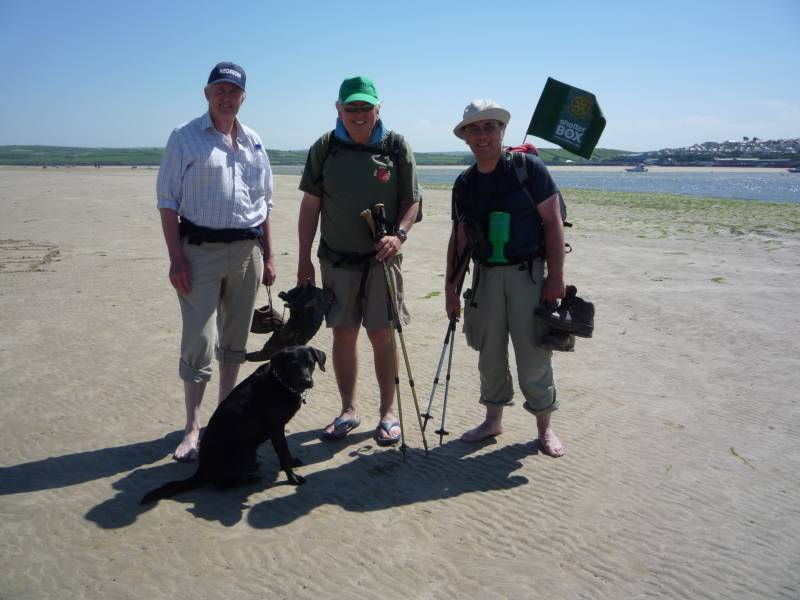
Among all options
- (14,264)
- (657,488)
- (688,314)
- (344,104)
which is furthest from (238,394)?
(14,264)

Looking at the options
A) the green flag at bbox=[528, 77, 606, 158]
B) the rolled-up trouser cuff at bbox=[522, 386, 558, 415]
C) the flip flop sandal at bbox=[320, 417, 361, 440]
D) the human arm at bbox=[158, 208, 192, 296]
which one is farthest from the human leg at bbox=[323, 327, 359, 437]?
the green flag at bbox=[528, 77, 606, 158]

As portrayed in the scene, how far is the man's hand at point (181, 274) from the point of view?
13.6 ft

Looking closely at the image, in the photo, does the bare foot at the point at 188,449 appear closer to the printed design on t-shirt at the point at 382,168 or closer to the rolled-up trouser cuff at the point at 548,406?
the printed design on t-shirt at the point at 382,168

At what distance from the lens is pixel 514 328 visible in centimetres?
438

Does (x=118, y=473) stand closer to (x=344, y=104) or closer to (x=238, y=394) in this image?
(x=238, y=394)

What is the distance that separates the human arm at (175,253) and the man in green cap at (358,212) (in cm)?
80

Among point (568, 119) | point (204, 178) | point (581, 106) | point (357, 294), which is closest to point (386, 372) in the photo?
point (357, 294)

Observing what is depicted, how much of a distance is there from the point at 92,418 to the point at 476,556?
3.44m

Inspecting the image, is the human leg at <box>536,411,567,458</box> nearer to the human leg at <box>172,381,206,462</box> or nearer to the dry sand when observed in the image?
the dry sand

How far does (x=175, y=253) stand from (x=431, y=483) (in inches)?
92.8

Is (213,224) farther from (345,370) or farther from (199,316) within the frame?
(345,370)

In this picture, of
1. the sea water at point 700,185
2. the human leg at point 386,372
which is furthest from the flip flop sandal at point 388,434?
the sea water at point 700,185

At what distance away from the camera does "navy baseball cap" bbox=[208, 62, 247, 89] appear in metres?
4.03

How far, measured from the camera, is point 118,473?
13.7 ft
